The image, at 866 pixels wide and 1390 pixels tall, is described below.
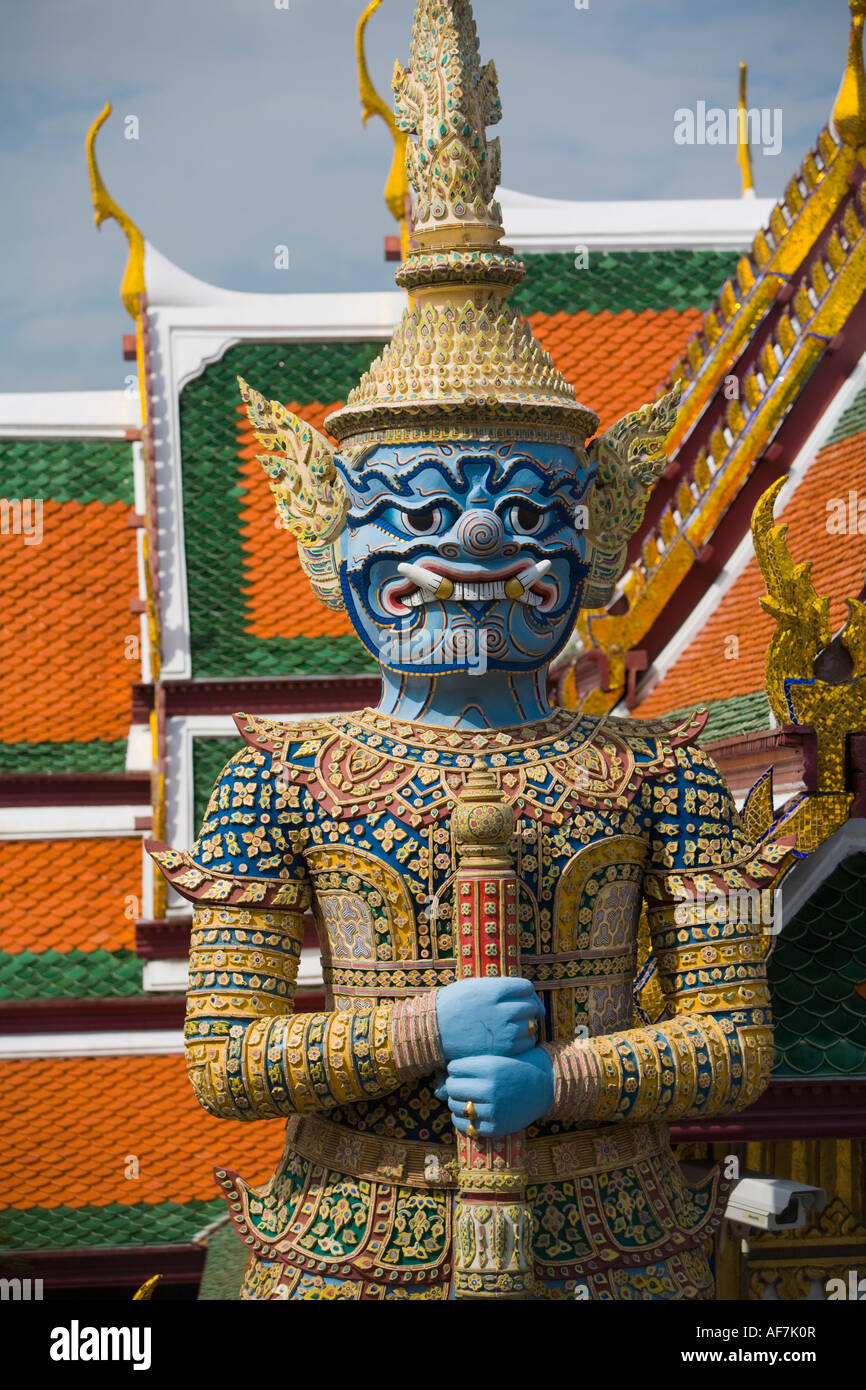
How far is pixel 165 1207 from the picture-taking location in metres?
9.56

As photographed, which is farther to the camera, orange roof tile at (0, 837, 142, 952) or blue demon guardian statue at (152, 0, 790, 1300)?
orange roof tile at (0, 837, 142, 952)

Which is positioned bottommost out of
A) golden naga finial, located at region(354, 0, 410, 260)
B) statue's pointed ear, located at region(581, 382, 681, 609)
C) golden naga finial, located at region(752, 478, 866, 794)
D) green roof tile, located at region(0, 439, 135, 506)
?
golden naga finial, located at region(752, 478, 866, 794)

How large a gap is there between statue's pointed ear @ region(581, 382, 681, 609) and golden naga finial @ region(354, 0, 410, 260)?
4956mm

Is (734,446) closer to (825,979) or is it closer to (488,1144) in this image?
(825,979)

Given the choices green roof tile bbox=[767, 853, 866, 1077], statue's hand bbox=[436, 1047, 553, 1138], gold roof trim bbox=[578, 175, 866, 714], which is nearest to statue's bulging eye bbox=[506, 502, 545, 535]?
statue's hand bbox=[436, 1047, 553, 1138]

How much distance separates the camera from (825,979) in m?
7.75

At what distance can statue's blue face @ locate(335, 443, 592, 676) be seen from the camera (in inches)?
239

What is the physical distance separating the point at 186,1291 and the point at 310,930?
2052 millimetres

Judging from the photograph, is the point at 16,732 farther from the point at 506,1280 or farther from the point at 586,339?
the point at 506,1280

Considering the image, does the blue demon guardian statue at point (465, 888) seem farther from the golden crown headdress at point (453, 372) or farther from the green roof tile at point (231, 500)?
the green roof tile at point (231, 500)

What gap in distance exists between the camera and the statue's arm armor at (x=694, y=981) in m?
5.82

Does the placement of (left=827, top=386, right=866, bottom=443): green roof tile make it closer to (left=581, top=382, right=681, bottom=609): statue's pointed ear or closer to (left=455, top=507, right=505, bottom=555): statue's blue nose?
(left=581, top=382, right=681, bottom=609): statue's pointed ear

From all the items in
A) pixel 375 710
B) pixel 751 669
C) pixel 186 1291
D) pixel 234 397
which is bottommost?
pixel 186 1291
